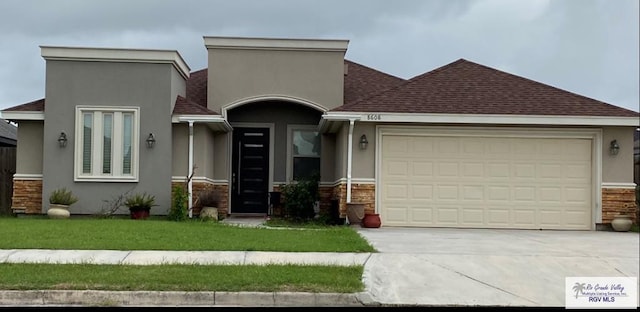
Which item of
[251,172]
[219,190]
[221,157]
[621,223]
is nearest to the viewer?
[621,223]

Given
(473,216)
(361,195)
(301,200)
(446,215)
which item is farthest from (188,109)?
(473,216)

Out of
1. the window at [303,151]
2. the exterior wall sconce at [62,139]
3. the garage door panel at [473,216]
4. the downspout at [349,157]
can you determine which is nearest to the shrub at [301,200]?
the downspout at [349,157]

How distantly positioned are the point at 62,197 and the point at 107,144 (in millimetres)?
1664

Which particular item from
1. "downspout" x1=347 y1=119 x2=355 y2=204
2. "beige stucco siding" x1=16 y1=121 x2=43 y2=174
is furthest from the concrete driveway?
"beige stucco siding" x1=16 y1=121 x2=43 y2=174

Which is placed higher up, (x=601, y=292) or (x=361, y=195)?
(x=361, y=195)

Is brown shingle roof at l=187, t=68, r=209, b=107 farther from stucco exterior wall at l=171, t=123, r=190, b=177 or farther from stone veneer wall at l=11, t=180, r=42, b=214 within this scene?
stone veneer wall at l=11, t=180, r=42, b=214

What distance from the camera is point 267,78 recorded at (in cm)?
1778

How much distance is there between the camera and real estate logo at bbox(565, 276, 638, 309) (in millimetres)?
7902

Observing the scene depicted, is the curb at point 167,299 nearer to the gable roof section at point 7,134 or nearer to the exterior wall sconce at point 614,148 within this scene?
the exterior wall sconce at point 614,148

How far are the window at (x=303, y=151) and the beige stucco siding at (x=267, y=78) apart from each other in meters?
1.17

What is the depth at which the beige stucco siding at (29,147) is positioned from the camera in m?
16.0

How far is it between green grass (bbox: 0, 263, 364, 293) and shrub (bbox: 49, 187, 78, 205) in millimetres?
6514

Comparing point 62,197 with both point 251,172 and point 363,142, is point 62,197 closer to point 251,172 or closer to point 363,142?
point 251,172

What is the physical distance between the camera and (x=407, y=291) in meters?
8.10
